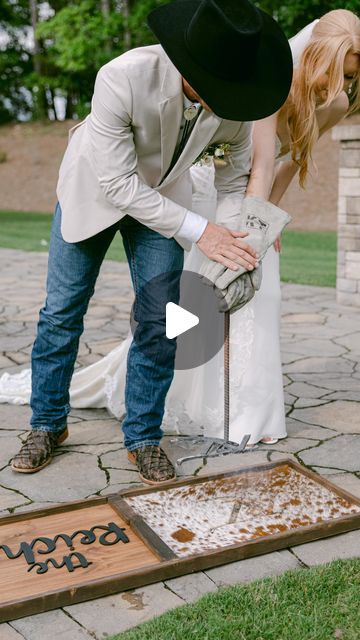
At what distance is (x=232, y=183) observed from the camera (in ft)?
10.00

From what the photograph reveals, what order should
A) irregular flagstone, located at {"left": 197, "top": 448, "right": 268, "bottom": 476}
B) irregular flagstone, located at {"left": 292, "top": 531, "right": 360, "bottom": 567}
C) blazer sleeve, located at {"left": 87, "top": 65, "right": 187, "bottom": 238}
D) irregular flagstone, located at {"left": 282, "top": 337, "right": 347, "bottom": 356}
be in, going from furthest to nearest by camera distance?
irregular flagstone, located at {"left": 282, "top": 337, "right": 347, "bottom": 356} → irregular flagstone, located at {"left": 197, "top": 448, "right": 268, "bottom": 476} → blazer sleeve, located at {"left": 87, "top": 65, "right": 187, "bottom": 238} → irregular flagstone, located at {"left": 292, "top": 531, "right": 360, "bottom": 567}

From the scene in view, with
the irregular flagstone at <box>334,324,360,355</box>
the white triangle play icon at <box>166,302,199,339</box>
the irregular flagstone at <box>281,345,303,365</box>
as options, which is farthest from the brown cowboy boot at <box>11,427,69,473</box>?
the irregular flagstone at <box>334,324,360,355</box>

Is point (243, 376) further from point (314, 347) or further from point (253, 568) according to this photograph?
point (314, 347)

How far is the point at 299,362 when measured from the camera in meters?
4.96

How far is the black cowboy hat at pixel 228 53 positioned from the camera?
2246mm

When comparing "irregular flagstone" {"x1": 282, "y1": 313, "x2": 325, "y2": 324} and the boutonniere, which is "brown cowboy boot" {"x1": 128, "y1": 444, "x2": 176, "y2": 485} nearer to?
the boutonniere

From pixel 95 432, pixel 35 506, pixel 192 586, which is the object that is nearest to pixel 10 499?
pixel 35 506

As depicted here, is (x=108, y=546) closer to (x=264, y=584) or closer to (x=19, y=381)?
(x=264, y=584)

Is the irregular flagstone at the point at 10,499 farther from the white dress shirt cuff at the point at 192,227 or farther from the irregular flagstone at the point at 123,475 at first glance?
the white dress shirt cuff at the point at 192,227

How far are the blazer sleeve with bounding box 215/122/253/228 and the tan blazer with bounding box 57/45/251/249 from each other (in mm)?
42

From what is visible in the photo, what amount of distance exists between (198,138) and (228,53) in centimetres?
41

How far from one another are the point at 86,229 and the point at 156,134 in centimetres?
46

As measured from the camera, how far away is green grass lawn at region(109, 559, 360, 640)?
6.49 feet
